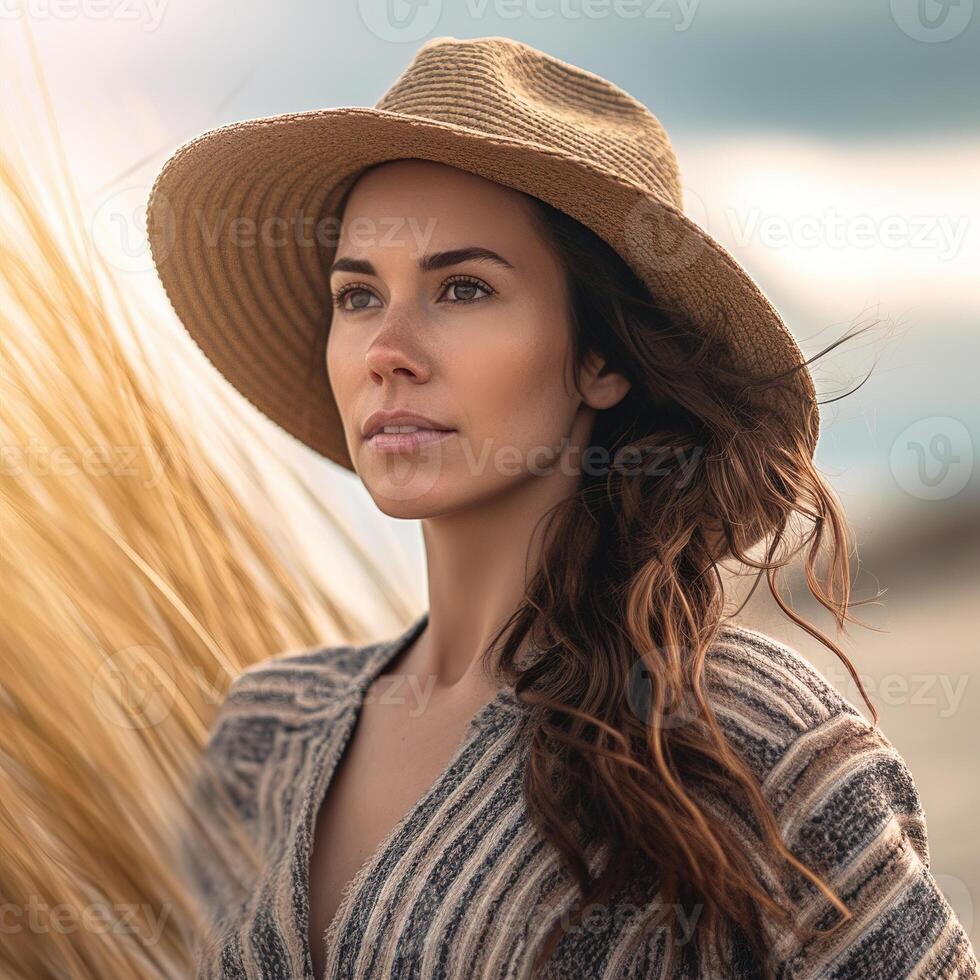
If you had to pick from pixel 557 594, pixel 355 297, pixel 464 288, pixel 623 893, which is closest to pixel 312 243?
pixel 355 297

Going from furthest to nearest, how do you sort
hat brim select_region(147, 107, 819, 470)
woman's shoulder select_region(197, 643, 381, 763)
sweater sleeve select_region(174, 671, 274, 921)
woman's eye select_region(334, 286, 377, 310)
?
woman's shoulder select_region(197, 643, 381, 763), sweater sleeve select_region(174, 671, 274, 921), woman's eye select_region(334, 286, 377, 310), hat brim select_region(147, 107, 819, 470)

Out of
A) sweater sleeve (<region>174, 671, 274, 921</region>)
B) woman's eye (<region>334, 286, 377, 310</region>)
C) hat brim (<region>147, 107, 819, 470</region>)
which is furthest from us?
sweater sleeve (<region>174, 671, 274, 921</region>)

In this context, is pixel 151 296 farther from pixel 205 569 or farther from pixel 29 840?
pixel 29 840

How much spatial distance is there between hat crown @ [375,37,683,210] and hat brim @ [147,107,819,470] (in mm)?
37

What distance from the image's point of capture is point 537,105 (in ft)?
4.17

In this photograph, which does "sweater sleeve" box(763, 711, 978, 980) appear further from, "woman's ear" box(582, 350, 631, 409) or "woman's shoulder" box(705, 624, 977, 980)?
"woman's ear" box(582, 350, 631, 409)

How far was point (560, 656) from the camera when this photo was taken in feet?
3.90

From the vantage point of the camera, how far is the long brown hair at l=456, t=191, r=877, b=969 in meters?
1.05

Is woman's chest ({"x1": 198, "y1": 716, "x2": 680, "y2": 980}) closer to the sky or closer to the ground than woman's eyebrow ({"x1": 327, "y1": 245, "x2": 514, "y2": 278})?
closer to the ground

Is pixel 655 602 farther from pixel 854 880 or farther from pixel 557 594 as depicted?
pixel 854 880

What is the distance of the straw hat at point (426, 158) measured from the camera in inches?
47.3

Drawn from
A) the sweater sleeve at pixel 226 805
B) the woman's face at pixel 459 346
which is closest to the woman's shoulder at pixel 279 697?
the sweater sleeve at pixel 226 805

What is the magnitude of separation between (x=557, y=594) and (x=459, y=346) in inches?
10.7

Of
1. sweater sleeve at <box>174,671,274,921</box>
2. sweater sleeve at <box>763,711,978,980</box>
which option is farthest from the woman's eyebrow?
sweater sleeve at <box>174,671,274,921</box>
